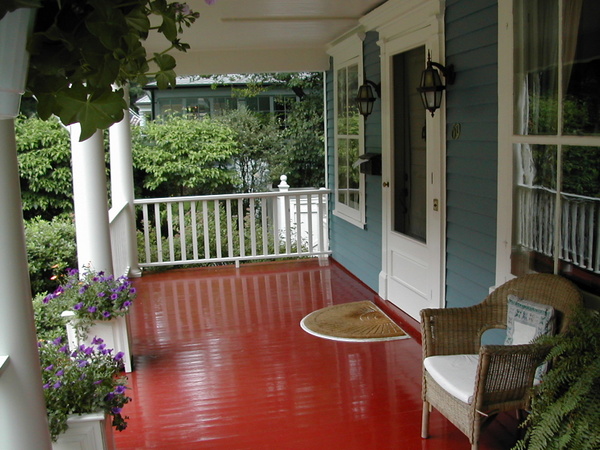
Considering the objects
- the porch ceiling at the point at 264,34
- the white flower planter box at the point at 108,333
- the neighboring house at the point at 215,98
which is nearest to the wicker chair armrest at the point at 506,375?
the white flower planter box at the point at 108,333

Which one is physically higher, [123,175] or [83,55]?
[83,55]

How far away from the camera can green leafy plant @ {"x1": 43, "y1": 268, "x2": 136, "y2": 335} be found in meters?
3.92

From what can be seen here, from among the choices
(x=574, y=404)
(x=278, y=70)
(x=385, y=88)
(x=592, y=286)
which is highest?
(x=278, y=70)

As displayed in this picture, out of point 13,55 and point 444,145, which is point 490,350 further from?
point 13,55

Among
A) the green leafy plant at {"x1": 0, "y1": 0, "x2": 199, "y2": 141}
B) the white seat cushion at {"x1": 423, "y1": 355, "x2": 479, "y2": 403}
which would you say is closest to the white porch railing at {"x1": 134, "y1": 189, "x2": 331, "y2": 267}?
the white seat cushion at {"x1": 423, "y1": 355, "x2": 479, "y2": 403}

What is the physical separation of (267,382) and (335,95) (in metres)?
4.30

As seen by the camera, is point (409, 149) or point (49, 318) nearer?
point (49, 318)

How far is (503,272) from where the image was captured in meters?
3.54

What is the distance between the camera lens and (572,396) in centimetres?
216

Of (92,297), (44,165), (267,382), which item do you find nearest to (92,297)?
(92,297)

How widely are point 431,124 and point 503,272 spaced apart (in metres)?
1.46

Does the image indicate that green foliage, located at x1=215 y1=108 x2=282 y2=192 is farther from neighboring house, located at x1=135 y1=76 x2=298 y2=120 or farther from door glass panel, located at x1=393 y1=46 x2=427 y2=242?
door glass panel, located at x1=393 y1=46 x2=427 y2=242

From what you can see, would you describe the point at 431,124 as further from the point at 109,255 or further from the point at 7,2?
the point at 7,2

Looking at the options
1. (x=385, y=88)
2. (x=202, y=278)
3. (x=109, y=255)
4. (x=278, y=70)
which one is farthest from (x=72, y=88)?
(x=278, y=70)
